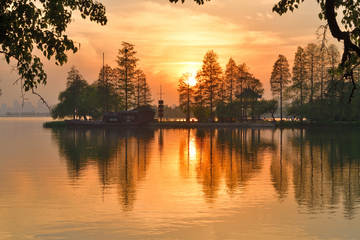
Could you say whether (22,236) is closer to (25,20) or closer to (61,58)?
(61,58)

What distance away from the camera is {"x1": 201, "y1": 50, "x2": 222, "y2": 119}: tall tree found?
9075cm

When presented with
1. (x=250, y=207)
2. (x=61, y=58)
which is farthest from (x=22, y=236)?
(x=250, y=207)

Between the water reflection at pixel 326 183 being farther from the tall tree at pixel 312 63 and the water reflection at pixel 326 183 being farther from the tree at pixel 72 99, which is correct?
the tree at pixel 72 99

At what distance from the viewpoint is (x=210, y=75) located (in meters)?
90.7

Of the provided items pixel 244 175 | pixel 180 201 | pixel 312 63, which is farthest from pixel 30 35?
pixel 312 63

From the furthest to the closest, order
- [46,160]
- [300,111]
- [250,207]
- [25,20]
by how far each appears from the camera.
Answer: [300,111] → [46,160] → [250,207] → [25,20]

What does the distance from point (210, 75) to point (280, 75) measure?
17.3 metres

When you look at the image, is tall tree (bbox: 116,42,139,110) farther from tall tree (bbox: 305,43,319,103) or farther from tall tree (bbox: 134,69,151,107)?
tall tree (bbox: 305,43,319,103)

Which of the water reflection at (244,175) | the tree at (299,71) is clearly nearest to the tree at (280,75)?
the tree at (299,71)

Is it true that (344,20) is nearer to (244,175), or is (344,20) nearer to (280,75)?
(244,175)

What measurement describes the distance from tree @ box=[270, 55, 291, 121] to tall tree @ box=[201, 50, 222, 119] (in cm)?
1349

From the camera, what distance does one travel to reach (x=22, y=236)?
8.05 metres

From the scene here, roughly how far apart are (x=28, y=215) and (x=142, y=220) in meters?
3.11

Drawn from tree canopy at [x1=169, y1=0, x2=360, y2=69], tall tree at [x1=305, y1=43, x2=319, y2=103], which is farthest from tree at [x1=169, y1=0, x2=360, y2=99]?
tall tree at [x1=305, y1=43, x2=319, y2=103]
